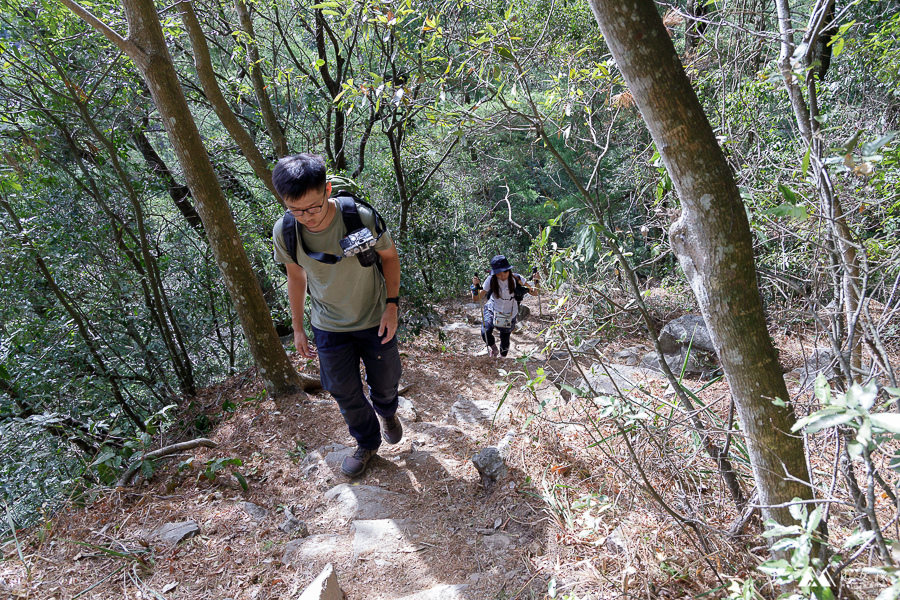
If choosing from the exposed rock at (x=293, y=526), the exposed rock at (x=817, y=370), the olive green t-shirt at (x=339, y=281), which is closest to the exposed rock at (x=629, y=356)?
the exposed rock at (x=817, y=370)

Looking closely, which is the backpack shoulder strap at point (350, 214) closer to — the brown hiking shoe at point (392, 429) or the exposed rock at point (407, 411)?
the brown hiking shoe at point (392, 429)

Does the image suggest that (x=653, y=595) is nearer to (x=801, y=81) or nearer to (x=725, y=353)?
(x=725, y=353)

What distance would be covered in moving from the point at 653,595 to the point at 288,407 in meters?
3.61

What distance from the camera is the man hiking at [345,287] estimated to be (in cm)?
275

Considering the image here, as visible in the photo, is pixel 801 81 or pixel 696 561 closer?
pixel 801 81

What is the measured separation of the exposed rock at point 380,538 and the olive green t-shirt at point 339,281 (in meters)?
1.14

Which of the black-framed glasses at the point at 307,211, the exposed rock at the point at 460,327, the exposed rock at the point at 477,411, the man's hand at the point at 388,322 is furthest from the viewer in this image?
the exposed rock at the point at 460,327

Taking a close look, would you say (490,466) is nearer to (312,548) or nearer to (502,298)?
(312,548)

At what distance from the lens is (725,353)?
1511mm

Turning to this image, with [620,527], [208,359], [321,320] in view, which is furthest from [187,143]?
[208,359]

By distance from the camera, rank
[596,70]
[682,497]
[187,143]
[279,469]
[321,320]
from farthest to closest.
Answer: [187,143]
[279,469]
[321,320]
[596,70]
[682,497]

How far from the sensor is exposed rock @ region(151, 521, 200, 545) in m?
2.59

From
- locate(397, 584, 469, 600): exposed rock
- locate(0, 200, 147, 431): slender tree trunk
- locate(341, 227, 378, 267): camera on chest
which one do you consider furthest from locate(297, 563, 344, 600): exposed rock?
locate(0, 200, 147, 431): slender tree trunk

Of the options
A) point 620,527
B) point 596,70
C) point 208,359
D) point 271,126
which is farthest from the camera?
point 208,359
